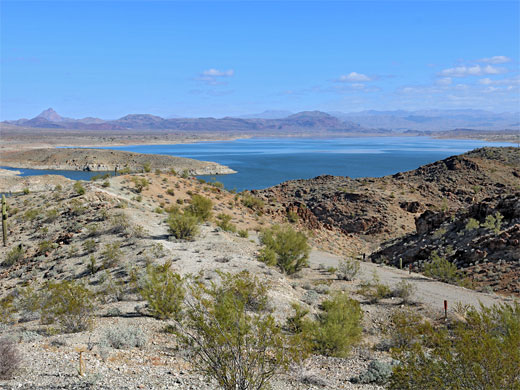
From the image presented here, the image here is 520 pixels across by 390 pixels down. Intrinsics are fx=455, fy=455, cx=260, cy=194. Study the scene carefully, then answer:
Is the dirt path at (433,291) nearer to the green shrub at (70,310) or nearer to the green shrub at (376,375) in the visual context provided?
the green shrub at (376,375)

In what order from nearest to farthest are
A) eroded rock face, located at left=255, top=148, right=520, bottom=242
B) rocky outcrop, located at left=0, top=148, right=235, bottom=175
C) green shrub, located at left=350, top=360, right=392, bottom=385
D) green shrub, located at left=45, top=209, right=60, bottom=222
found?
green shrub, located at left=350, top=360, right=392, bottom=385, green shrub, located at left=45, top=209, right=60, bottom=222, eroded rock face, located at left=255, top=148, right=520, bottom=242, rocky outcrop, located at left=0, top=148, right=235, bottom=175

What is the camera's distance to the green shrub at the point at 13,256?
65.1 ft

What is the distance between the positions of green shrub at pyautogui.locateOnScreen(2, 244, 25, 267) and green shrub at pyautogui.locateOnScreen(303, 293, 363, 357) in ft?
48.3

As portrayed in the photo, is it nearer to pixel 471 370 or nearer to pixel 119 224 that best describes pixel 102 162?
pixel 119 224

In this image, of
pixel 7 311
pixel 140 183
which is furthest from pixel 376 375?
pixel 140 183

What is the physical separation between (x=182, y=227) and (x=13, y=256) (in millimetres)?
7420

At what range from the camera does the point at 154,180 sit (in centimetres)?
3534

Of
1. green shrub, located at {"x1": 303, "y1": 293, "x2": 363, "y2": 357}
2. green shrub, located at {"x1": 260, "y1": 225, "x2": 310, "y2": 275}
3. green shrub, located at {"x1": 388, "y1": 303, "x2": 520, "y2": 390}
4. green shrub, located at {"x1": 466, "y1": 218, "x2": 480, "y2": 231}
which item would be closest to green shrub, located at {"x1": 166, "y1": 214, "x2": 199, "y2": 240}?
green shrub, located at {"x1": 260, "y1": 225, "x2": 310, "y2": 275}

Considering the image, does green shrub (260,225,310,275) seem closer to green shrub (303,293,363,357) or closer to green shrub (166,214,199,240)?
green shrub (166,214,199,240)

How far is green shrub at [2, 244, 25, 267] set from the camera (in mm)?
19828

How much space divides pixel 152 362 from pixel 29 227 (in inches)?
733

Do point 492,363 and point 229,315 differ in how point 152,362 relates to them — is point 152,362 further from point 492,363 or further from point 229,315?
point 492,363

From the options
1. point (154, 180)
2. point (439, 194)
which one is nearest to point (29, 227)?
point (154, 180)

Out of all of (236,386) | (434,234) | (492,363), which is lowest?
(434,234)
